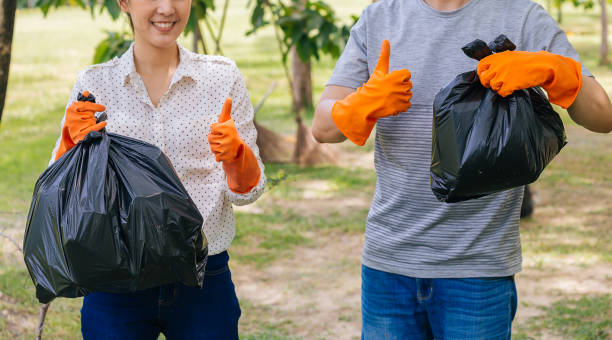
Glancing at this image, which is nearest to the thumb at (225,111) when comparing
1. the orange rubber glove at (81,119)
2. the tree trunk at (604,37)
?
the orange rubber glove at (81,119)

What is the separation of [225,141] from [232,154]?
41 millimetres

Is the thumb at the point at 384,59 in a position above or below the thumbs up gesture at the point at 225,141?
above

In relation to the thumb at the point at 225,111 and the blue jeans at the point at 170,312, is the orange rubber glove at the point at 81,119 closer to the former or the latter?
the thumb at the point at 225,111

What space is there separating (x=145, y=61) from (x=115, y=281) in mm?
582

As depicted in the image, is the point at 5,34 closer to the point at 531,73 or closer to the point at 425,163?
the point at 425,163

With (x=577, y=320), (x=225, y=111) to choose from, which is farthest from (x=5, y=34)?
(x=577, y=320)

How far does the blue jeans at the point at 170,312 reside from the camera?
1681 mm

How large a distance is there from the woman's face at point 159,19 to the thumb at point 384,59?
489mm

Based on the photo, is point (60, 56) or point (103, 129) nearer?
point (103, 129)

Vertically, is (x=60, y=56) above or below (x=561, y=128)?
below

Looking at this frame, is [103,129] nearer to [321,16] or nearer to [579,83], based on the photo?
[579,83]

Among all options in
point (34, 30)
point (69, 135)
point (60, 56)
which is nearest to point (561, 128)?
point (69, 135)

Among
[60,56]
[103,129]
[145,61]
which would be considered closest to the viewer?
[103,129]

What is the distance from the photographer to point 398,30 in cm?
172
